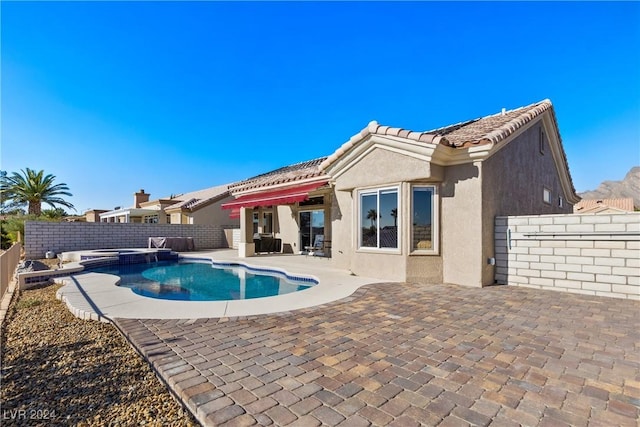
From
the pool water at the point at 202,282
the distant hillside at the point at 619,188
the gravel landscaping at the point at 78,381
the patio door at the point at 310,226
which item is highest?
the distant hillside at the point at 619,188

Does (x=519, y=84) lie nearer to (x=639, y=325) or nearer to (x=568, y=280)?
(x=568, y=280)

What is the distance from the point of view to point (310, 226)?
36.6m

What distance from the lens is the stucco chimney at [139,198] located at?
68256mm

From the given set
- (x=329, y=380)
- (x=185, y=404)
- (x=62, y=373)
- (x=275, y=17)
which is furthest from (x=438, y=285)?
(x=275, y=17)

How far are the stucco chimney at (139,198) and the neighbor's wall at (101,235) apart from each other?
3013 cm

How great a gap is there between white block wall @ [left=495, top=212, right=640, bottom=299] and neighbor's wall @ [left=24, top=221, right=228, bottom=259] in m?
39.9

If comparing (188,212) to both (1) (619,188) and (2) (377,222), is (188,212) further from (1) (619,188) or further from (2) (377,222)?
(1) (619,188)

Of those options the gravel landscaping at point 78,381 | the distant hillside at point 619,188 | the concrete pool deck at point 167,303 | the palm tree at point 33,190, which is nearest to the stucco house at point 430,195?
the concrete pool deck at point 167,303

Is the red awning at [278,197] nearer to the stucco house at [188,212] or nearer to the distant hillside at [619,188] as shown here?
the stucco house at [188,212]

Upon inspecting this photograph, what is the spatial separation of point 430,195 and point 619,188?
214992mm

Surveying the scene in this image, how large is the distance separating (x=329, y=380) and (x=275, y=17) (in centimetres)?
2837

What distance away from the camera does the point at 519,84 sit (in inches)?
1405

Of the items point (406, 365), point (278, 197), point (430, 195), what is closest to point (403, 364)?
point (406, 365)

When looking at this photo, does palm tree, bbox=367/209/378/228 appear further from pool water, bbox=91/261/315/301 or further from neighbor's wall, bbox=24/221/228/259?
neighbor's wall, bbox=24/221/228/259
